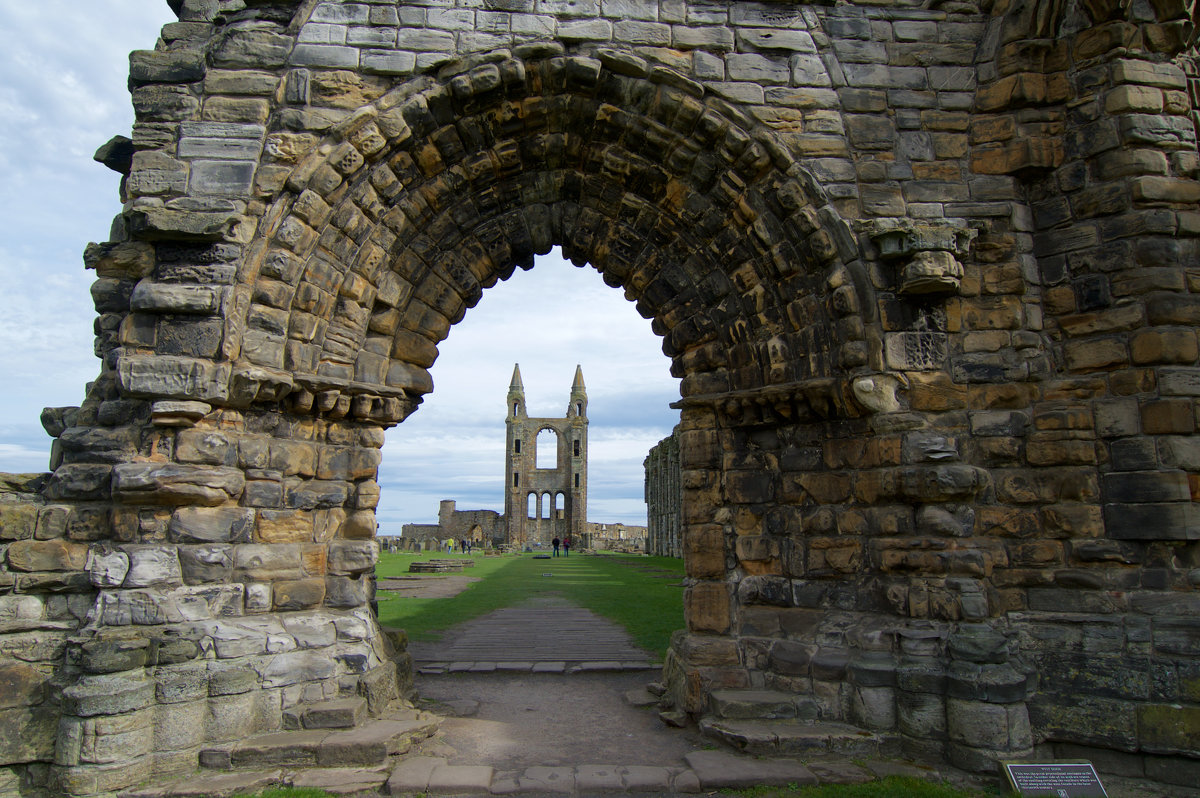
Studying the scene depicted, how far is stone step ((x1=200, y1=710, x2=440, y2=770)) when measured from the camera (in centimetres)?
452

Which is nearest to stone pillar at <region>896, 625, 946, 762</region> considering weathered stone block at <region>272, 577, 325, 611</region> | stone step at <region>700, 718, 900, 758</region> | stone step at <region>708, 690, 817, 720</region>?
stone step at <region>700, 718, 900, 758</region>

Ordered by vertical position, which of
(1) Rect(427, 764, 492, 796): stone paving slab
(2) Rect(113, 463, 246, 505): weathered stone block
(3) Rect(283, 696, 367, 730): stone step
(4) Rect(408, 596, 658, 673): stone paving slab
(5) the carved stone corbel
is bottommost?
(1) Rect(427, 764, 492, 796): stone paving slab

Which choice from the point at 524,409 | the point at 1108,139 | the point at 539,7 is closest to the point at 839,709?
the point at 1108,139

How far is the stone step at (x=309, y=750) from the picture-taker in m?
4.52

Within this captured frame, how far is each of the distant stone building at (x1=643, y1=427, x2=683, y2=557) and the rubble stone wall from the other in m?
20.9

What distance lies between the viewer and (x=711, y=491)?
626 centimetres

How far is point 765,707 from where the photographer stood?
17.2ft

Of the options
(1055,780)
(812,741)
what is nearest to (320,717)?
(812,741)

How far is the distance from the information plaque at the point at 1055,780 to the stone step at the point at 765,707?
4.43 feet

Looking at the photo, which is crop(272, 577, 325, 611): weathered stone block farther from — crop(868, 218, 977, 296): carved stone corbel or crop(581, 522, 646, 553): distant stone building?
crop(581, 522, 646, 553): distant stone building

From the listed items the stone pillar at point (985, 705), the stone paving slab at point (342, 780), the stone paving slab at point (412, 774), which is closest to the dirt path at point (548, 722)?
the stone paving slab at point (412, 774)

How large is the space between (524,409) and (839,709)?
2330 inches

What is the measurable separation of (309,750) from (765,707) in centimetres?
321

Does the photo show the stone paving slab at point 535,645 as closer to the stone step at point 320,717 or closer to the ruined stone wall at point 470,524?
the stone step at point 320,717
